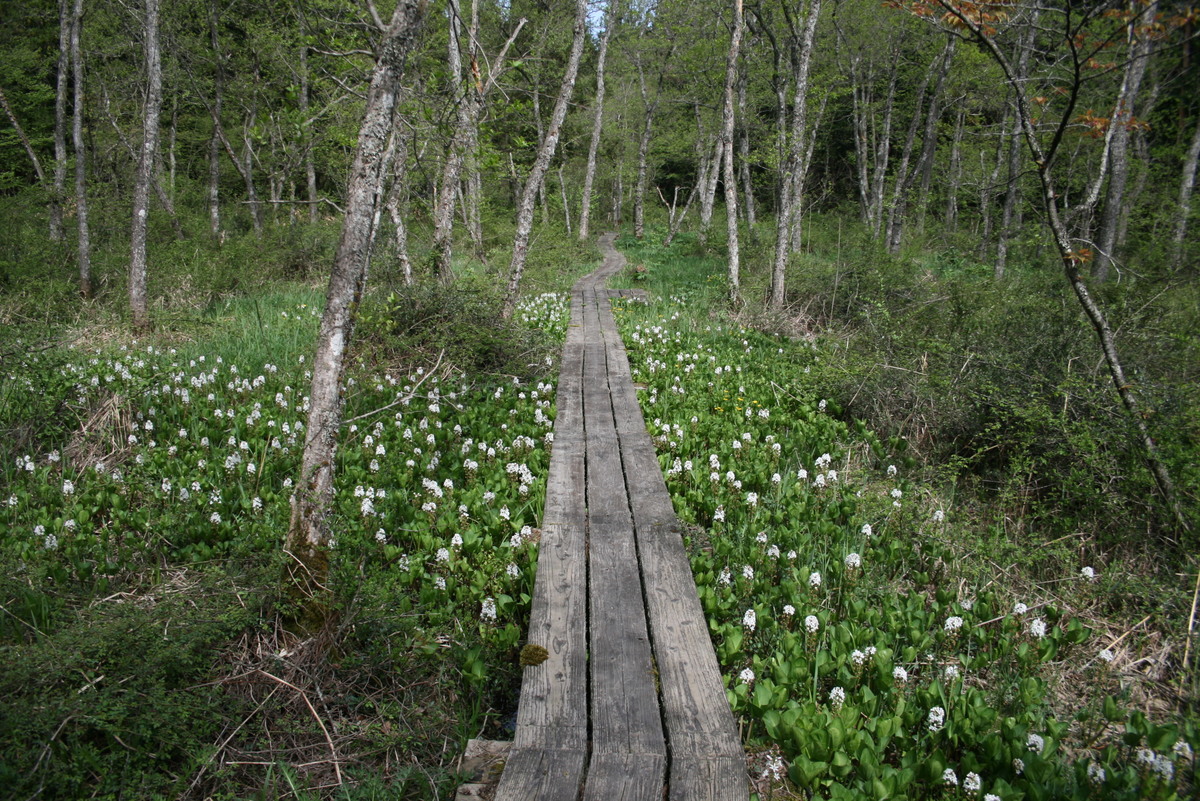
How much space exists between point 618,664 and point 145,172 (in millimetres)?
9894

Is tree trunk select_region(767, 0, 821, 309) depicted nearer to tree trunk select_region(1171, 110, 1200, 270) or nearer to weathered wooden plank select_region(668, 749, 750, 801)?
tree trunk select_region(1171, 110, 1200, 270)

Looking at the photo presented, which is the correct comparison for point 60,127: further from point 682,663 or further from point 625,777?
point 625,777

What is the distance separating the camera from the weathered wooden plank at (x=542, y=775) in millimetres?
2041

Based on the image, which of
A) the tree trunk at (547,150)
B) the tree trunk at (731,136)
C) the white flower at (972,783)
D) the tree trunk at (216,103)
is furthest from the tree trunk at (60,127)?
the white flower at (972,783)

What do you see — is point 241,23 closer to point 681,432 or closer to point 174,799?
point 681,432

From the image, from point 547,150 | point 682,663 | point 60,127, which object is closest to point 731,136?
point 547,150

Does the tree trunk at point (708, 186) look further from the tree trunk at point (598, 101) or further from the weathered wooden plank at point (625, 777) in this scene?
the weathered wooden plank at point (625, 777)

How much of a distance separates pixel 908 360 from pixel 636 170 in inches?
1055

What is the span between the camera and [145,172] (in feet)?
28.6

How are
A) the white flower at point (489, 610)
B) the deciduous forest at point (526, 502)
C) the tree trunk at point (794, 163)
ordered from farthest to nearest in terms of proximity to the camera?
the tree trunk at point (794, 163), the white flower at point (489, 610), the deciduous forest at point (526, 502)

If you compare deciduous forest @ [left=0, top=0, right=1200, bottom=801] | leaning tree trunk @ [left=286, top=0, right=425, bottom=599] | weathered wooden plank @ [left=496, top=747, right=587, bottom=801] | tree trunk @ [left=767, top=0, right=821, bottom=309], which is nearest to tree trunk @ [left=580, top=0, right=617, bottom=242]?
tree trunk @ [left=767, top=0, right=821, bottom=309]

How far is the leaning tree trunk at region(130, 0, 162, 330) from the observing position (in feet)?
27.6

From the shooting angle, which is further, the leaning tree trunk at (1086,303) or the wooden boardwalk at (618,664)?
the leaning tree trunk at (1086,303)

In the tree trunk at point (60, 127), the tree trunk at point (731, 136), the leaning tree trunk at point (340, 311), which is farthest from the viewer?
the tree trunk at point (60, 127)
